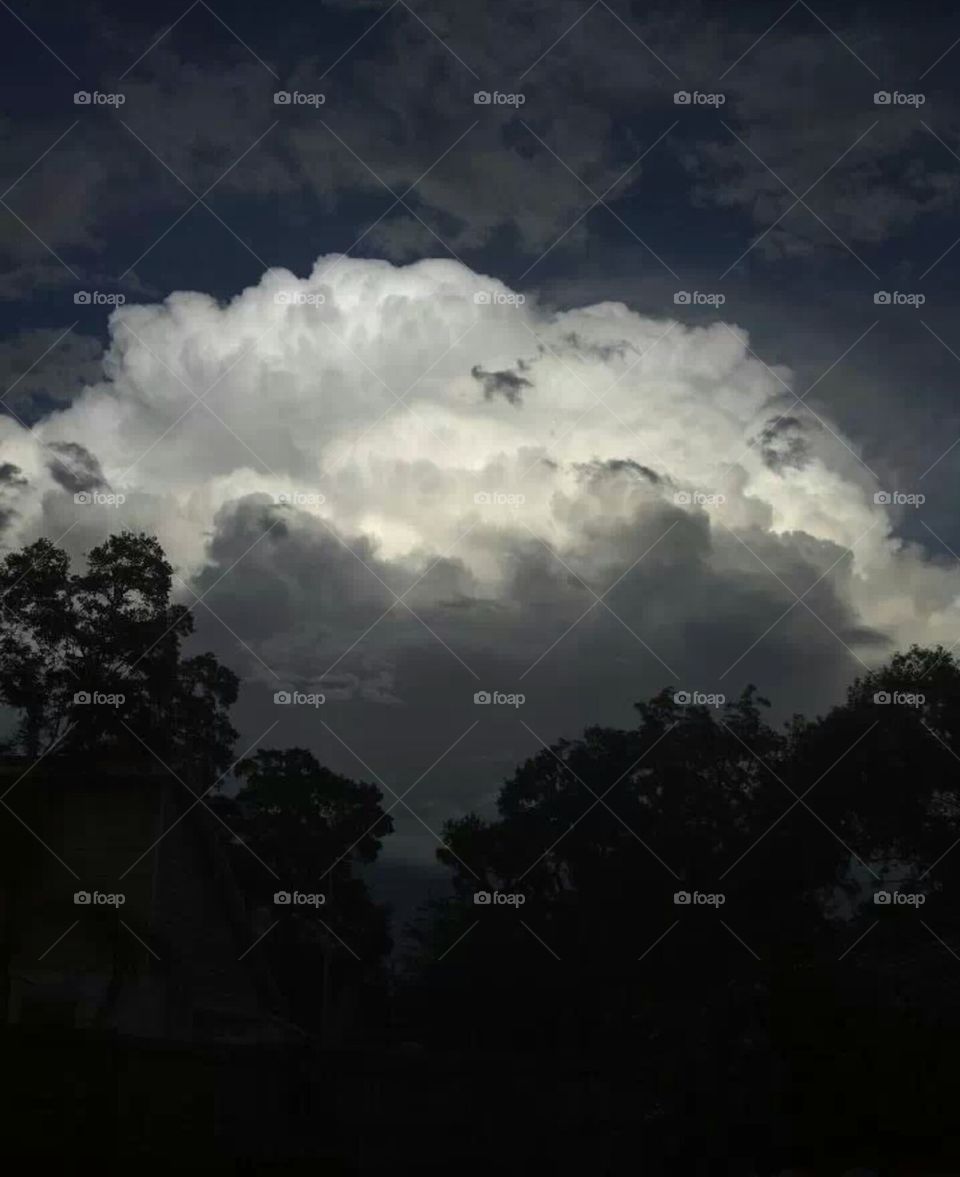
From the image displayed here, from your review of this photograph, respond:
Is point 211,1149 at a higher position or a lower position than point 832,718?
lower

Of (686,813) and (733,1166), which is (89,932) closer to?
(733,1166)

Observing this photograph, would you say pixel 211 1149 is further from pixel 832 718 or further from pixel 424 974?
pixel 832 718

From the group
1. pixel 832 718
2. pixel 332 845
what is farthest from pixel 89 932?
pixel 832 718

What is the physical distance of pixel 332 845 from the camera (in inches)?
789

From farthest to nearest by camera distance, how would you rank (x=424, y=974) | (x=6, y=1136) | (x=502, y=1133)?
(x=424, y=974), (x=502, y=1133), (x=6, y=1136)

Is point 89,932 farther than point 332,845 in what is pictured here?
No

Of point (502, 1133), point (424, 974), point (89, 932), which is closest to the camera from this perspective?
point (502, 1133)

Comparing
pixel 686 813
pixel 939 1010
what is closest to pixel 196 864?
pixel 686 813

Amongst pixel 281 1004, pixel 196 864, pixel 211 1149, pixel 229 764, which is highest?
pixel 229 764

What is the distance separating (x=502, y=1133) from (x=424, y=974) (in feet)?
29.1

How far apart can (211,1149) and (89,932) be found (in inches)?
158

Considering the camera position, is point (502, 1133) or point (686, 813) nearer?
point (502, 1133)

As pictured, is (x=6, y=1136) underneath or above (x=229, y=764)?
underneath

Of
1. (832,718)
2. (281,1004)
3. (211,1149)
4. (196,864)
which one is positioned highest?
(832,718)
